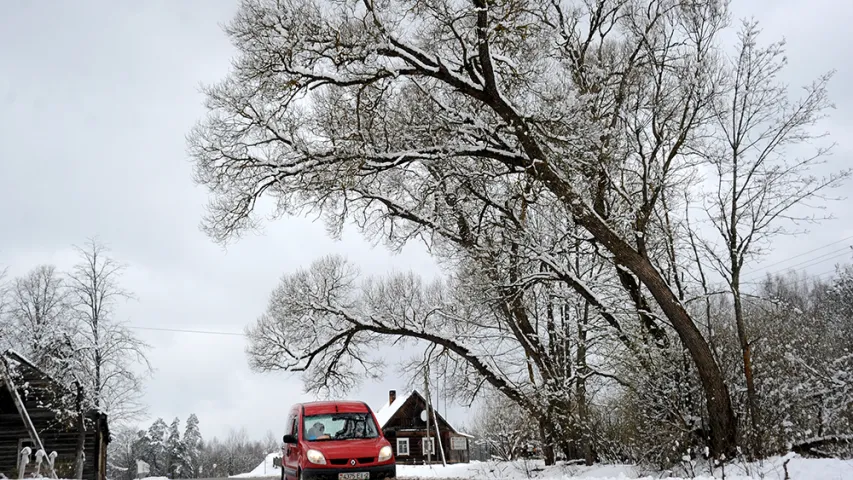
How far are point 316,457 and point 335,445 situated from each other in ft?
1.64

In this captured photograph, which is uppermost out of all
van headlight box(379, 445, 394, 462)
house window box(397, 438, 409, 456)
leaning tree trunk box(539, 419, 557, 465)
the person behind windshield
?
the person behind windshield

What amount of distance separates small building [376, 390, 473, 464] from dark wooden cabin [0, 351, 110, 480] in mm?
27517

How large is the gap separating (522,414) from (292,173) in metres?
8.97

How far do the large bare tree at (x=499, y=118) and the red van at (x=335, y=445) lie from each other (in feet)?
14.8

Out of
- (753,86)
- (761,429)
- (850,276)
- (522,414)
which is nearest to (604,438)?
(522,414)

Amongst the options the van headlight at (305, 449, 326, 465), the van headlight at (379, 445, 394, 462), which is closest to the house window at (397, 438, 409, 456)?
the van headlight at (379, 445, 394, 462)

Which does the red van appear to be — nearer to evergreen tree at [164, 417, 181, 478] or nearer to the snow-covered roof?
the snow-covered roof

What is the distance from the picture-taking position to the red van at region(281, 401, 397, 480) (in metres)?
12.2

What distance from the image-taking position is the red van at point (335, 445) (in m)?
12.2

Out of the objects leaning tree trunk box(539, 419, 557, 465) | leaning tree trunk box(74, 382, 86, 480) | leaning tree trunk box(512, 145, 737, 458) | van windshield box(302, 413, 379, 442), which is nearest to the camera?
leaning tree trunk box(512, 145, 737, 458)

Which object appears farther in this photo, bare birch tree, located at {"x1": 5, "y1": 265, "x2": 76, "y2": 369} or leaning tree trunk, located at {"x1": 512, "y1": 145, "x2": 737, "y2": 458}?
bare birch tree, located at {"x1": 5, "y1": 265, "x2": 76, "y2": 369}

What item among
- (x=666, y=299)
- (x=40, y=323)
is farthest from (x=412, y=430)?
(x=666, y=299)

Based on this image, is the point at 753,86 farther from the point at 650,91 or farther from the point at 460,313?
the point at 460,313

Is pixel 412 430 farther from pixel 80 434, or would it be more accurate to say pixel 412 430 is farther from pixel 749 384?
pixel 749 384
